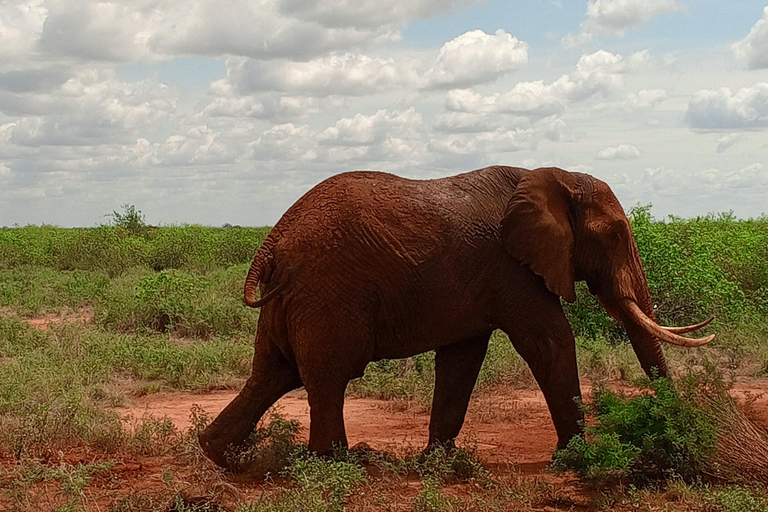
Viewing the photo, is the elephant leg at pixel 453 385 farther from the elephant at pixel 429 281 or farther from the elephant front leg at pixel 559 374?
the elephant front leg at pixel 559 374

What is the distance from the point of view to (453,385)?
20.8 ft

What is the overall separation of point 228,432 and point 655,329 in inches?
112

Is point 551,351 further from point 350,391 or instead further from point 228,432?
point 350,391

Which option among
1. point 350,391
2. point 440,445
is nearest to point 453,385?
point 440,445

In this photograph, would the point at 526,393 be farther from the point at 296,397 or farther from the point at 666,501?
the point at 666,501

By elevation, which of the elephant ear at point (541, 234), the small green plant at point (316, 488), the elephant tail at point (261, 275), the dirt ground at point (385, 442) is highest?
the elephant ear at point (541, 234)

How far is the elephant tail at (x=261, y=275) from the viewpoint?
5414 millimetres

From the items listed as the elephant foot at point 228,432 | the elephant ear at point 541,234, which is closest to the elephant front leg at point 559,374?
the elephant ear at point 541,234

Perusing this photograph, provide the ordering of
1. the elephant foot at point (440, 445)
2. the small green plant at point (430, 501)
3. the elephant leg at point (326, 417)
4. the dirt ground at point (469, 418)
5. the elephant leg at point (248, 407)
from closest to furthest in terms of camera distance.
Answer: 1. the small green plant at point (430, 501)
2. the elephant leg at point (326, 417)
3. the elephant leg at point (248, 407)
4. the elephant foot at point (440, 445)
5. the dirt ground at point (469, 418)

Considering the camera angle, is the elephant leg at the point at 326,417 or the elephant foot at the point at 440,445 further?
the elephant foot at the point at 440,445

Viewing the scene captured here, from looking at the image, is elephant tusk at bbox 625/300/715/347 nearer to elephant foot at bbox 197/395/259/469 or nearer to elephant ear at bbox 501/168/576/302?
elephant ear at bbox 501/168/576/302

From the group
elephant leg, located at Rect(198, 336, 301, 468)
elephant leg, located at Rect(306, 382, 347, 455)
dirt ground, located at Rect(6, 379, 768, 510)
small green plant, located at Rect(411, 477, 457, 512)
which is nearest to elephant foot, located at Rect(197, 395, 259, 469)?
elephant leg, located at Rect(198, 336, 301, 468)

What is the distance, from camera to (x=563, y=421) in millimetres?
5938

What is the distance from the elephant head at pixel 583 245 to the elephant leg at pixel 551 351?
21cm
